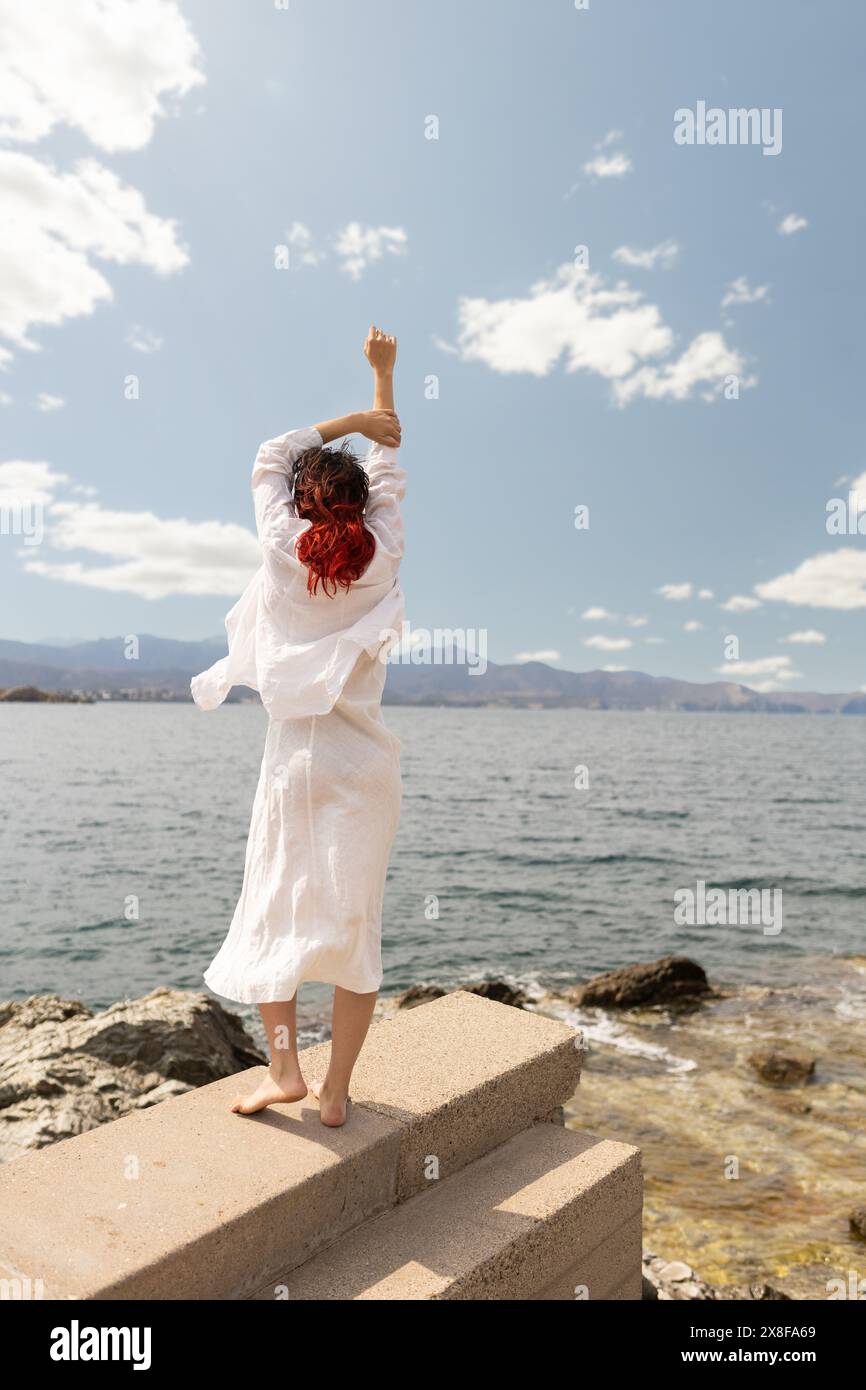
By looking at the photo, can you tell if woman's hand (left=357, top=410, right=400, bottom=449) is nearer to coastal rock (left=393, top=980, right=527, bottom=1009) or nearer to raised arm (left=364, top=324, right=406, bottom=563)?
raised arm (left=364, top=324, right=406, bottom=563)

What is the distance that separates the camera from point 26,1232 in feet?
8.34

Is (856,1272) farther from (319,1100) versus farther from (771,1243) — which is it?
(319,1100)

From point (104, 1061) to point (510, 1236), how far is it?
13.6 ft

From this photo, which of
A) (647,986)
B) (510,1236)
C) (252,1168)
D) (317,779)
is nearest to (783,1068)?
(647,986)

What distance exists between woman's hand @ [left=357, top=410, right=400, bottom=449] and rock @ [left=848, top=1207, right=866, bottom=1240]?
260 inches

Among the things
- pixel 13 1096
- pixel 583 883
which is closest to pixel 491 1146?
pixel 13 1096

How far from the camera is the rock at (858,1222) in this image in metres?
6.44

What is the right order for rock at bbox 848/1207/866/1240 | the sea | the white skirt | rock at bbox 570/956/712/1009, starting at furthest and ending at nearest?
rock at bbox 570/956/712/1009
the sea
rock at bbox 848/1207/866/1240
the white skirt

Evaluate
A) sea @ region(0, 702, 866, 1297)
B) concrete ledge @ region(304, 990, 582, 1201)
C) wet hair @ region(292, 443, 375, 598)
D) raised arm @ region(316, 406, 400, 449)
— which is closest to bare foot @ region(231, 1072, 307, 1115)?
concrete ledge @ region(304, 990, 582, 1201)

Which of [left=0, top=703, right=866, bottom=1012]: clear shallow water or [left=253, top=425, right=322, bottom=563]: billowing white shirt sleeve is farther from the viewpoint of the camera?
[left=0, top=703, right=866, bottom=1012]: clear shallow water

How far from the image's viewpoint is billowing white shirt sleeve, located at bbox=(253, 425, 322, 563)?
3.28 meters

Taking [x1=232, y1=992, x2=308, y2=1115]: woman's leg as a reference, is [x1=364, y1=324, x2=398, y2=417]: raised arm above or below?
above

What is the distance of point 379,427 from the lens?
11.5 ft

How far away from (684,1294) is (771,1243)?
1.64m
